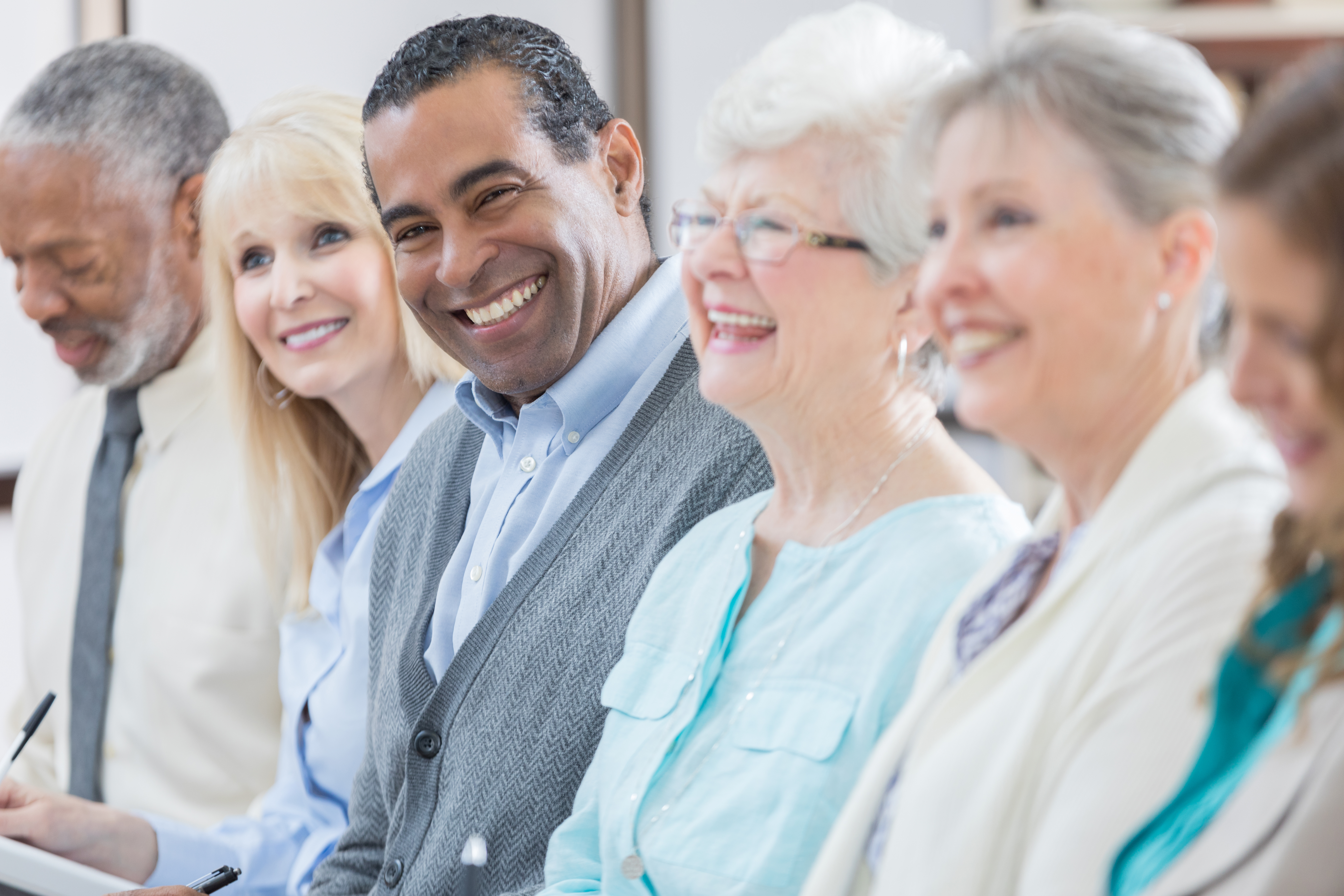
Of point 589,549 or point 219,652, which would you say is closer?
point 589,549

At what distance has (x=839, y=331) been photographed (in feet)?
3.48

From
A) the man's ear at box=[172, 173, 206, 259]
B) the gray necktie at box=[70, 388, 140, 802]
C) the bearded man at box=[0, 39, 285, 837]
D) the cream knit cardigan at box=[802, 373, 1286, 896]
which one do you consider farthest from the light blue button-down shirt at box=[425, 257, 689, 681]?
the man's ear at box=[172, 173, 206, 259]

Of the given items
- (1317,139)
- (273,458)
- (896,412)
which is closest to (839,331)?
(896,412)

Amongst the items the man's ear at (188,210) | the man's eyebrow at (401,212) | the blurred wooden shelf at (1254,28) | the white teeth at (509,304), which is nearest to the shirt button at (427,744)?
the white teeth at (509,304)

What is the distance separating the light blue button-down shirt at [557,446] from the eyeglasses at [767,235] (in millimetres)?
362

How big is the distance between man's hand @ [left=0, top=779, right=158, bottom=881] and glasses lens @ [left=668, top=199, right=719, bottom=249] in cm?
113

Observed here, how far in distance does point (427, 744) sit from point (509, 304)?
A: 48 centimetres

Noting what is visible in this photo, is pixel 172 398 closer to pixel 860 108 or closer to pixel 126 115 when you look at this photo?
pixel 126 115

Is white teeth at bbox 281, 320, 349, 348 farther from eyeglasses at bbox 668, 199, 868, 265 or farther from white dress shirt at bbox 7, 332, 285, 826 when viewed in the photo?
eyeglasses at bbox 668, 199, 868, 265

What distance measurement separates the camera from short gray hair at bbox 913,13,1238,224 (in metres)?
0.76

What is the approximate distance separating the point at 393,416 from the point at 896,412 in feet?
3.20

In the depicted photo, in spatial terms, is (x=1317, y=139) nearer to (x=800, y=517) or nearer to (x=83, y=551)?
(x=800, y=517)

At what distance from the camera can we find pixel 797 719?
1.01m

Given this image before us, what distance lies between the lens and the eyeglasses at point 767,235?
3.38ft
